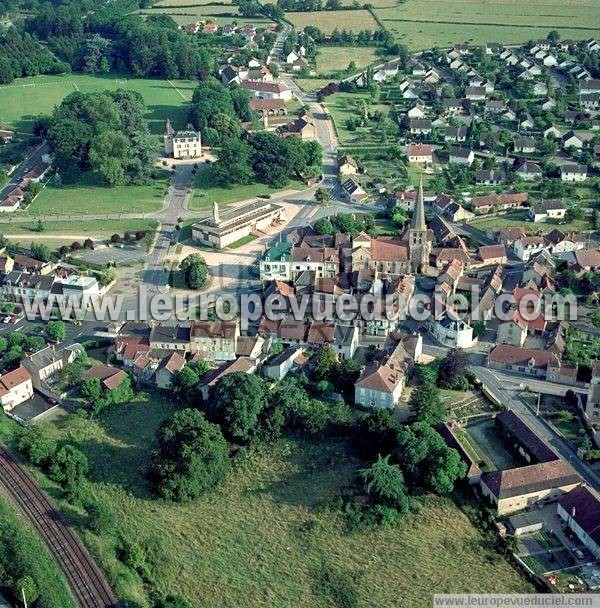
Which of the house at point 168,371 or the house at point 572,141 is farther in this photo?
the house at point 572,141

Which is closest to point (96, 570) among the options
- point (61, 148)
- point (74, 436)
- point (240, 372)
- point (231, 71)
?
point (74, 436)

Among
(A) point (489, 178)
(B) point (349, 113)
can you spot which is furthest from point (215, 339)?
(B) point (349, 113)

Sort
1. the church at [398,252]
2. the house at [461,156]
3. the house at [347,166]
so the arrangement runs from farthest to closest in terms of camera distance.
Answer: the house at [461,156], the house at [347,166], the church at [398,252]

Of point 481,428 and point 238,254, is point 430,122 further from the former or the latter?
point 481,428

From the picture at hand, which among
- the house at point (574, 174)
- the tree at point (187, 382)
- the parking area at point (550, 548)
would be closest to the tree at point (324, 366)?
the tree at point (187, 382)

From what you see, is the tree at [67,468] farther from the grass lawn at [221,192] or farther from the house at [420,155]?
the house at [420,155]

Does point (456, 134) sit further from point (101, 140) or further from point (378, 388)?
point (378, 388)

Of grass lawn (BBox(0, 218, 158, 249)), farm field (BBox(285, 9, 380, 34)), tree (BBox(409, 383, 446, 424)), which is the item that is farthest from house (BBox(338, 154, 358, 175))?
farm field (BBox(285, 9, 380, 34))
